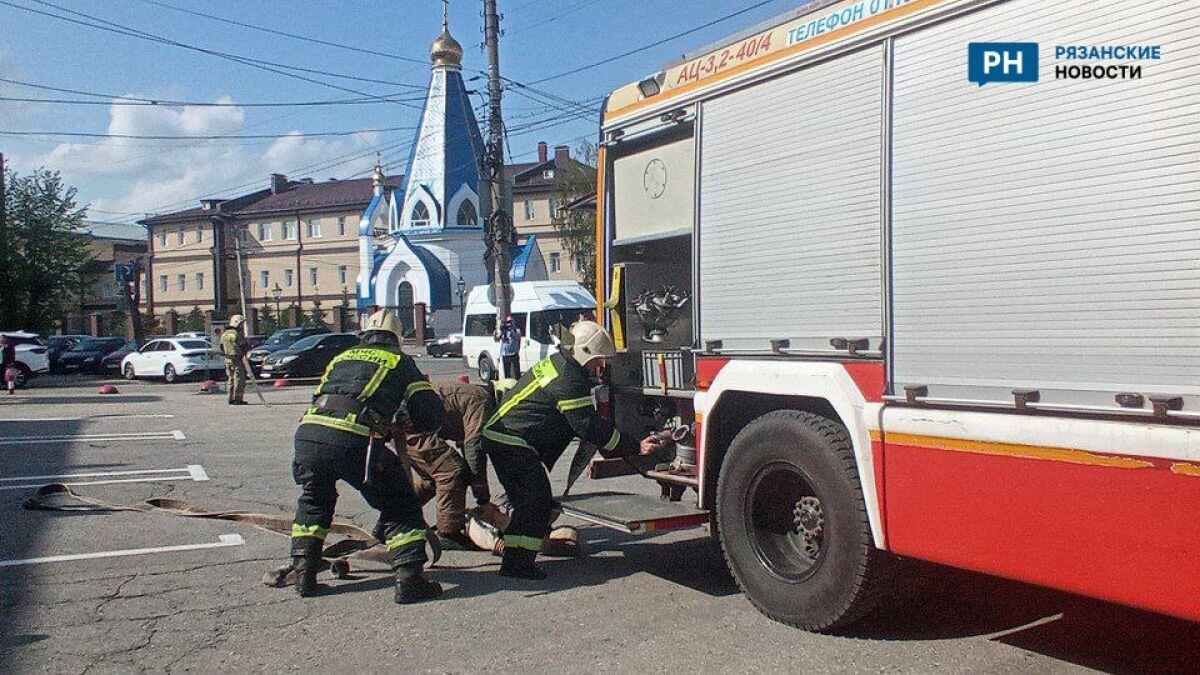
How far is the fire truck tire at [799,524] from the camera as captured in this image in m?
4.64

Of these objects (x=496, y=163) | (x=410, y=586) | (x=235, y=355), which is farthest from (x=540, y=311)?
(x=410, y=586)

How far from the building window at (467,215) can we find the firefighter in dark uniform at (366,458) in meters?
48.0

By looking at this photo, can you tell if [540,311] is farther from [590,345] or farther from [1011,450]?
[1011,450]

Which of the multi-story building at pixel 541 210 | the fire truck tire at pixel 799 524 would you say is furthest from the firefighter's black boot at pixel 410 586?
the multi-story building at pixel 541 210

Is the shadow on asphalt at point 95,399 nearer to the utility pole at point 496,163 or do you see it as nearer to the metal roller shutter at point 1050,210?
the utility pole at point 496,163

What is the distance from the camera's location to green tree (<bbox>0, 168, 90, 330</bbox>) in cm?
3872

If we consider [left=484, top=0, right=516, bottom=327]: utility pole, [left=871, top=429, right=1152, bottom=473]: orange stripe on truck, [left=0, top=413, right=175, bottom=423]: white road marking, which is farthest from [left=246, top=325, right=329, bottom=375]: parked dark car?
[left=871, top=429, right=1152, bottom=473]: orange stripe on truck

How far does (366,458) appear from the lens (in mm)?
5918

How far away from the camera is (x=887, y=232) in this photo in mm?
4566

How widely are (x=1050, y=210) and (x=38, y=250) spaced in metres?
42.8

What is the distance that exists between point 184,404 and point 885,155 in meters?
18.9

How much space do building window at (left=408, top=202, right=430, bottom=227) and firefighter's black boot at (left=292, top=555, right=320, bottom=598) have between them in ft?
159

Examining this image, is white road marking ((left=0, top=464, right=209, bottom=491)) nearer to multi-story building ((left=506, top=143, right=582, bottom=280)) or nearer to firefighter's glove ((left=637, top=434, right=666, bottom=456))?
firefighter's glove ((left=637, top=434, right=666, bottom=456))

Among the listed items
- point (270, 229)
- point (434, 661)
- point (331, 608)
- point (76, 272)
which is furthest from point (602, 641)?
point (270, 229)
